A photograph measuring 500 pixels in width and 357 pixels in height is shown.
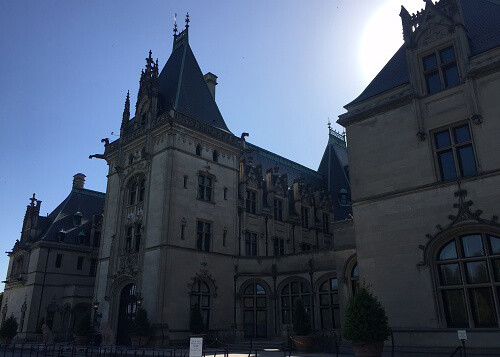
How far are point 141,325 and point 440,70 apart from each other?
23.1 m

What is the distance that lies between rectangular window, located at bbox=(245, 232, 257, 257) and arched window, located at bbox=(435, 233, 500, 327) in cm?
2144

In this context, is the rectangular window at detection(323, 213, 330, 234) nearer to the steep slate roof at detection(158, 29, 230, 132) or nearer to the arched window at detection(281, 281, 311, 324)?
the arched window at detection(281, 281, 311, 324)

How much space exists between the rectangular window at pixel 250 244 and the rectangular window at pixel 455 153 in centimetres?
2151

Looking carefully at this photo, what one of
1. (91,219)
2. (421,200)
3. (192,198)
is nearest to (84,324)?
(192,198)

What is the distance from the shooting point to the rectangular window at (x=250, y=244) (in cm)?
3834

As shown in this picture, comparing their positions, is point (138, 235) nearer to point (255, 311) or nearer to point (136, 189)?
point (136, 189)

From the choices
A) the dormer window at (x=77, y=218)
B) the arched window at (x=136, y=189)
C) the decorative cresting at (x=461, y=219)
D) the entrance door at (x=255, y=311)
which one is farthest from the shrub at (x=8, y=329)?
the decorative cresting at (x=461, y=219)

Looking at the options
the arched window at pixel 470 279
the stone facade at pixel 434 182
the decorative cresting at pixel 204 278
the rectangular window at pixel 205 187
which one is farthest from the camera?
the rectangular window at pixel 205 187

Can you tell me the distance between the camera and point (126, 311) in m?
33.4

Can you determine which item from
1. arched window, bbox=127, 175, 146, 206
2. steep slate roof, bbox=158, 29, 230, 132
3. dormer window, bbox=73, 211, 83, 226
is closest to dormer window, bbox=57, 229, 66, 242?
dormer window, bbox=73, 211, 83, 226

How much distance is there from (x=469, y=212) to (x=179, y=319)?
20.5m

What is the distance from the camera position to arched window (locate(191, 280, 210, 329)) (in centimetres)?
3241

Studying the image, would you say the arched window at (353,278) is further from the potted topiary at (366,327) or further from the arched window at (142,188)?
the arched window at (142,188)

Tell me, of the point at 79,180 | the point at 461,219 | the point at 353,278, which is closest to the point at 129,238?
the point at 353,278
